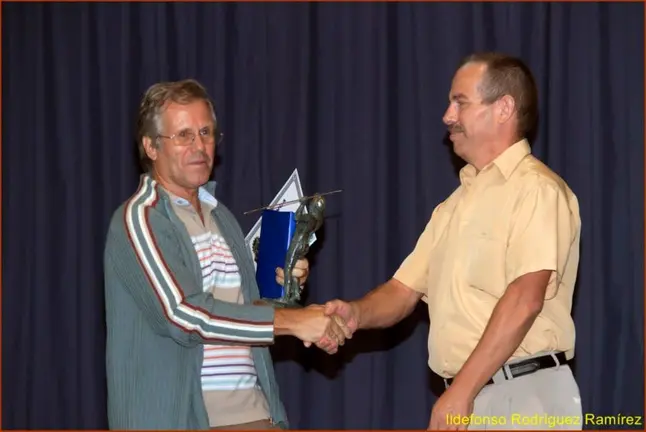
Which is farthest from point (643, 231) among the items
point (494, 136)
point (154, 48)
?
point (154, 48)

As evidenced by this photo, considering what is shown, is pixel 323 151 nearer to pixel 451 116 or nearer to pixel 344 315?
pixel 344 315

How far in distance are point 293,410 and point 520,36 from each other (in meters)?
1.95

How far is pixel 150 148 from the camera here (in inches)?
113

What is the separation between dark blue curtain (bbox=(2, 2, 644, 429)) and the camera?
4121 millimetres

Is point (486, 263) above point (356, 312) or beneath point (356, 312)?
above

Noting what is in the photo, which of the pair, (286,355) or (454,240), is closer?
(454,240)

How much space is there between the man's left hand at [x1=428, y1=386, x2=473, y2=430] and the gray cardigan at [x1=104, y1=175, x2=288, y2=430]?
54cm

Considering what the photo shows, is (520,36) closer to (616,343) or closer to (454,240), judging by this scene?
(616,343)

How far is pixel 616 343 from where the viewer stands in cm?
412

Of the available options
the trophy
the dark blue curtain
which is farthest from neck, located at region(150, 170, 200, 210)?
the dark blue curtain

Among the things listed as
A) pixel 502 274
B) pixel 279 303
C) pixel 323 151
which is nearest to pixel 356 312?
pixel 279 303

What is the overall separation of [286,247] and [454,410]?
76 cm

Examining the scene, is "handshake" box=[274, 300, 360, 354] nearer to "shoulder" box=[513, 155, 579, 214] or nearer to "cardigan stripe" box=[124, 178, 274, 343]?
"cardigan stripe" box=[124, 178, 274, 343]

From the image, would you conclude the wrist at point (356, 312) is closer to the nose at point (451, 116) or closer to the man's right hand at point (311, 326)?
the man's right hand at point (311, 326)
